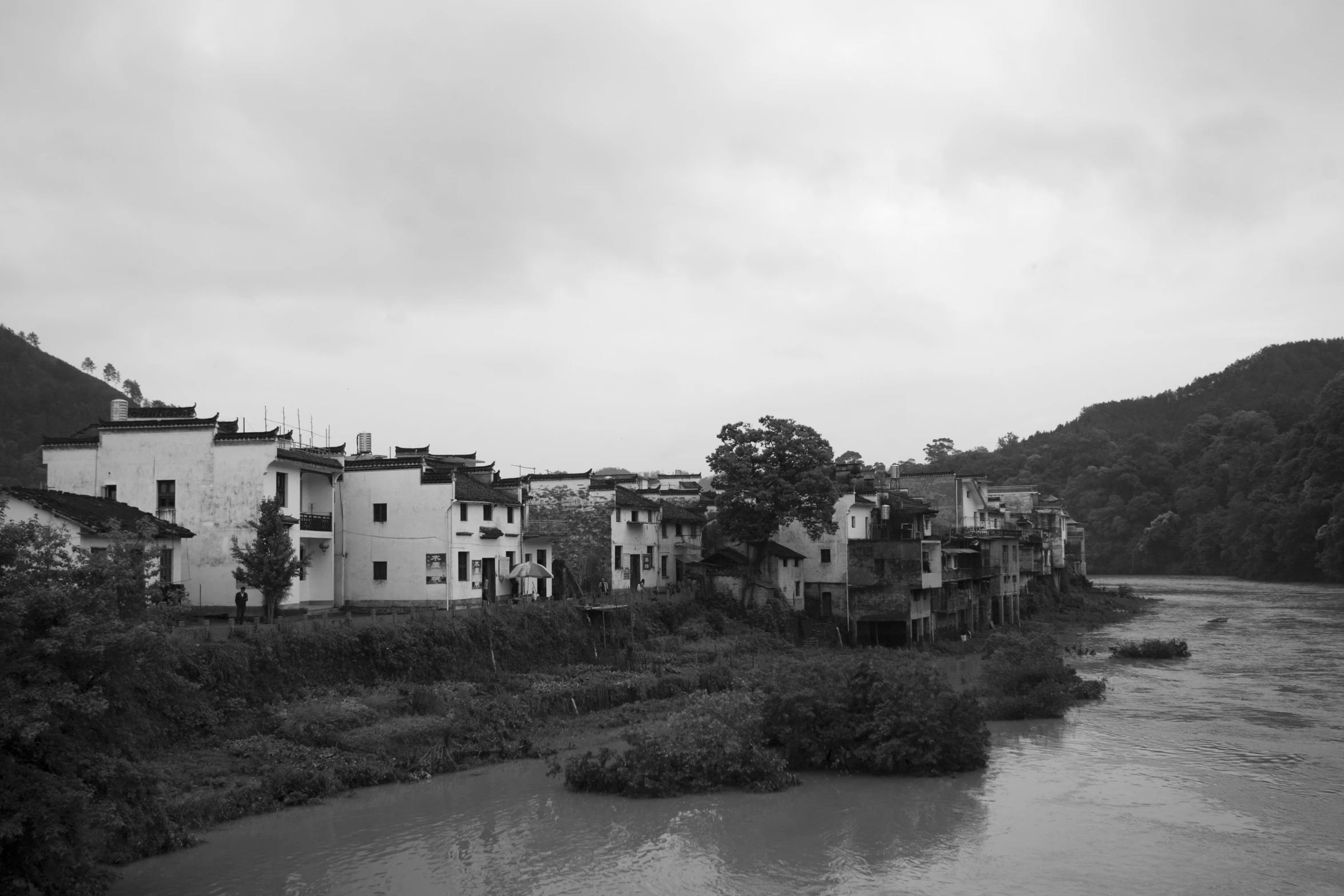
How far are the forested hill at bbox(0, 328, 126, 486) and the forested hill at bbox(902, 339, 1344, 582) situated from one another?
85626 mm

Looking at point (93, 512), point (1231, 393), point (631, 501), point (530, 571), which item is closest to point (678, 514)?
point (631, 501)

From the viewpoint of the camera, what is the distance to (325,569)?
41812 millimetres

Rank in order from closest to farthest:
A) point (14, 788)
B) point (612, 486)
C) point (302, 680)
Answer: point (14, 788)
point (302, 680)
point (612, 486)

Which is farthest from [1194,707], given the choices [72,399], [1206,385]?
[1206,385]

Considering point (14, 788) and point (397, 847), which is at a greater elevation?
point (14, 788)

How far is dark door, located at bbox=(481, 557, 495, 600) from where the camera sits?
45094mm

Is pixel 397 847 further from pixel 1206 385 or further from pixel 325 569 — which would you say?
pixel 1206 385

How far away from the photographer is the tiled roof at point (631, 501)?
5131cm

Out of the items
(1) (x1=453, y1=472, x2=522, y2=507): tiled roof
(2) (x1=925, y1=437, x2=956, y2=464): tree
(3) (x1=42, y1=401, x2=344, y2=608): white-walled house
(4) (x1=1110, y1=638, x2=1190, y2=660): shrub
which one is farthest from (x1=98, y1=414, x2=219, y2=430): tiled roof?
(2) (x1=925, y1=437, x2=956, y2=464): tree

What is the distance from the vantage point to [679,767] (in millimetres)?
26859

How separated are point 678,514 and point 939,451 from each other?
12652 cm

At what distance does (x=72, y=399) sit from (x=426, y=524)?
52.6 metres

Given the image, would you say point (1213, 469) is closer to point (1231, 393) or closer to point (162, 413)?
point (1231, 393)

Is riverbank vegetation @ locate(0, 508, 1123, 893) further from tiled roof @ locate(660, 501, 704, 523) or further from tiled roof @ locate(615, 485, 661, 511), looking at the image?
tiled roof @ locate(660, 501, 704, 523)
